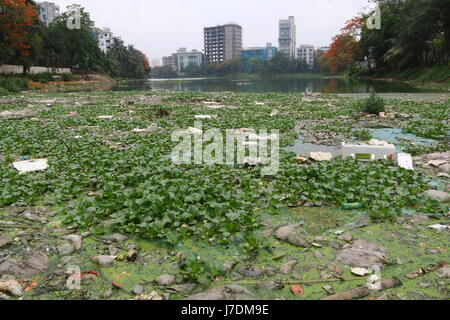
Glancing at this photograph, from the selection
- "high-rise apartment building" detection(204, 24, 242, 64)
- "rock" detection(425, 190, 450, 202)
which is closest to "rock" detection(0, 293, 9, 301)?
"rock" detection(425, 190, 450, 202)

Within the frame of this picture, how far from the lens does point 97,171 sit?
194 inches

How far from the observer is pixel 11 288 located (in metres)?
2.36

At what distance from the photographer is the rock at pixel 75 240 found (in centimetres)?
300

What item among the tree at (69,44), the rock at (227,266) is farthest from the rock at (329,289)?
the tree at (69,44)

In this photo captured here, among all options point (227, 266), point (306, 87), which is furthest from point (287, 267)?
point (306, 87)

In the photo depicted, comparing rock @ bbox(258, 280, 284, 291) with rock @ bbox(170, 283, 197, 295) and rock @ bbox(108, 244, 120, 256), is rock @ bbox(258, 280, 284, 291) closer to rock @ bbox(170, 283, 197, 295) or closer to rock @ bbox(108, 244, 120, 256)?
rock @ bbox(170, 283, 197, 295)

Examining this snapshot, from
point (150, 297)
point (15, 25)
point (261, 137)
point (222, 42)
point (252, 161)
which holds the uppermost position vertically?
point (222, 42)

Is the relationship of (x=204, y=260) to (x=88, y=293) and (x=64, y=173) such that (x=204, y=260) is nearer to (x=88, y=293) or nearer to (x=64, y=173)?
(x=88, y=293)

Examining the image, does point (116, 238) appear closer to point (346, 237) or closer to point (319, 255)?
point (319, 255)

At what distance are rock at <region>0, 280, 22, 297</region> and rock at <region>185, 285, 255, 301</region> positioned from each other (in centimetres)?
116

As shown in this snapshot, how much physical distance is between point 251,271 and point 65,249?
160cm

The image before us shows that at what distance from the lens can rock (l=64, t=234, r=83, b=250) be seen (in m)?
3.00
